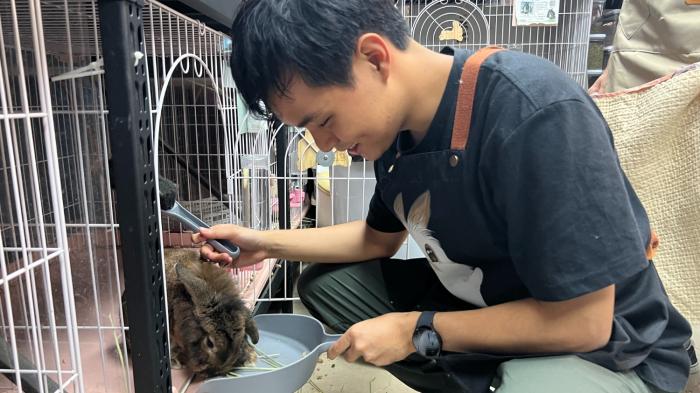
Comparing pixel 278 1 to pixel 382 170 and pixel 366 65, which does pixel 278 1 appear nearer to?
pixel 366 65

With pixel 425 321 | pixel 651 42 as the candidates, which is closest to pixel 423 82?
pixel 425 321

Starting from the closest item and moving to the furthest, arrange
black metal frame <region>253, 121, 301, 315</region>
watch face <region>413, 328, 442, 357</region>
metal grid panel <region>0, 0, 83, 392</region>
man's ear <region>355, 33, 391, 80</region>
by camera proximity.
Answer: metal grid panel <region>0, 0, 83, 392</region>, man's ear <region>355, 33, 391, 80</region>, watch face <region>413, 328, 442, 357</region>, black metal frame <region>253, 121, 301, 315</region>

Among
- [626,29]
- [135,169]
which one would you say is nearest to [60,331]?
[135,169]

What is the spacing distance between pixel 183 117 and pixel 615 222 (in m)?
1.66

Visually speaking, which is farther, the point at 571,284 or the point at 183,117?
the point at 183,117

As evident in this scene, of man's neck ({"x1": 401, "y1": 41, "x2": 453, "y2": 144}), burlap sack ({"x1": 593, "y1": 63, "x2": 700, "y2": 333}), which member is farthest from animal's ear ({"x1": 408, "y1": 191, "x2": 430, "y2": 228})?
burlap sack ({"x1": 593, "y1": 63, "x2": 700, "y2": 333})

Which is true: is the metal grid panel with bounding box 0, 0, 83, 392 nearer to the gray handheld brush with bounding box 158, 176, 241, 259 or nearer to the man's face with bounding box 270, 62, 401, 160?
the gray handheld brush with bounding box 158, 176, 241, 259

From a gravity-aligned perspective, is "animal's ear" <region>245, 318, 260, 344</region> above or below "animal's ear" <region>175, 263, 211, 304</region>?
below

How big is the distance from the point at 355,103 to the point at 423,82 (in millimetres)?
141

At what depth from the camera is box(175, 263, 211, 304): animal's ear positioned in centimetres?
101

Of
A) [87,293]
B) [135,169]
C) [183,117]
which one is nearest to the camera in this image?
[135,169]

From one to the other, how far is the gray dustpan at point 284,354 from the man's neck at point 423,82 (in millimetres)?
575

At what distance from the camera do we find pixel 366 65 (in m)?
0.71

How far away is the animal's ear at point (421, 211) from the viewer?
0.89 m
